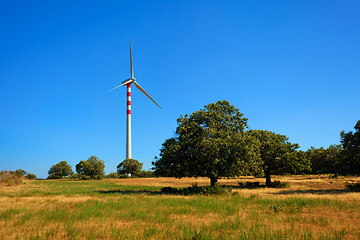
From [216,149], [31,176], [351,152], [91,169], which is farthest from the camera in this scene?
[31,176]

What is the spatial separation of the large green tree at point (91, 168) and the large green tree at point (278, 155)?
8503cm

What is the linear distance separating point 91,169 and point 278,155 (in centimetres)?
8807

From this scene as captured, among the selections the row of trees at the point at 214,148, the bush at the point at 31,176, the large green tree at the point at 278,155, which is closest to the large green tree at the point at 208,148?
the row of trees at the point at 214,148

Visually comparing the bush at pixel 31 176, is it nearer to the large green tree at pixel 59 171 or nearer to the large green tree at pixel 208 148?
the large green tree at pixel 59 171

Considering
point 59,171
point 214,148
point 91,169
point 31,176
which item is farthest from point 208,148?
point 31,176

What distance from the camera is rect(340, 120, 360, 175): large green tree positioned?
33.5 metres

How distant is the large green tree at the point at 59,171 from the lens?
125000 mm

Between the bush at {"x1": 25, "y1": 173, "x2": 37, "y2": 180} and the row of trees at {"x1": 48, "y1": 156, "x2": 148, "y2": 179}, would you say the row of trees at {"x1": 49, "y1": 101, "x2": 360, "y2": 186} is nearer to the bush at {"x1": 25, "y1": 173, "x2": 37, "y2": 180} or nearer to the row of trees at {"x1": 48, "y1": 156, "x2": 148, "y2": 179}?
the row of trees at {"x1": 48, "y1": 156, "x2": 148, "y2": 179}

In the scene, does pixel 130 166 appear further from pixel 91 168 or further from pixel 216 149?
pixel 216 149

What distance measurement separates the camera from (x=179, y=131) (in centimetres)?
3491

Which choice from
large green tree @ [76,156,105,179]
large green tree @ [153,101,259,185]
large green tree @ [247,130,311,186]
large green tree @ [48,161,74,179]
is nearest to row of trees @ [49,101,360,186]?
large green tree @ [153,101,259,185]

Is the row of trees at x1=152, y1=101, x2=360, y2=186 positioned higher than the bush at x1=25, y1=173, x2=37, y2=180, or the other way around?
the row of trees at x1=152, y1=101, x2=360, y2=186

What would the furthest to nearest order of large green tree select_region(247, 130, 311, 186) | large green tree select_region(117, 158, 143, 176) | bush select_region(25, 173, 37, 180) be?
1. bush select_region(25, 173, 37, 180)
2. large green tree select_region(117, 158, 143, 176)
3. large green tree select_region(247, 130, 311, 186)

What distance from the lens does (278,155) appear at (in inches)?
1890
